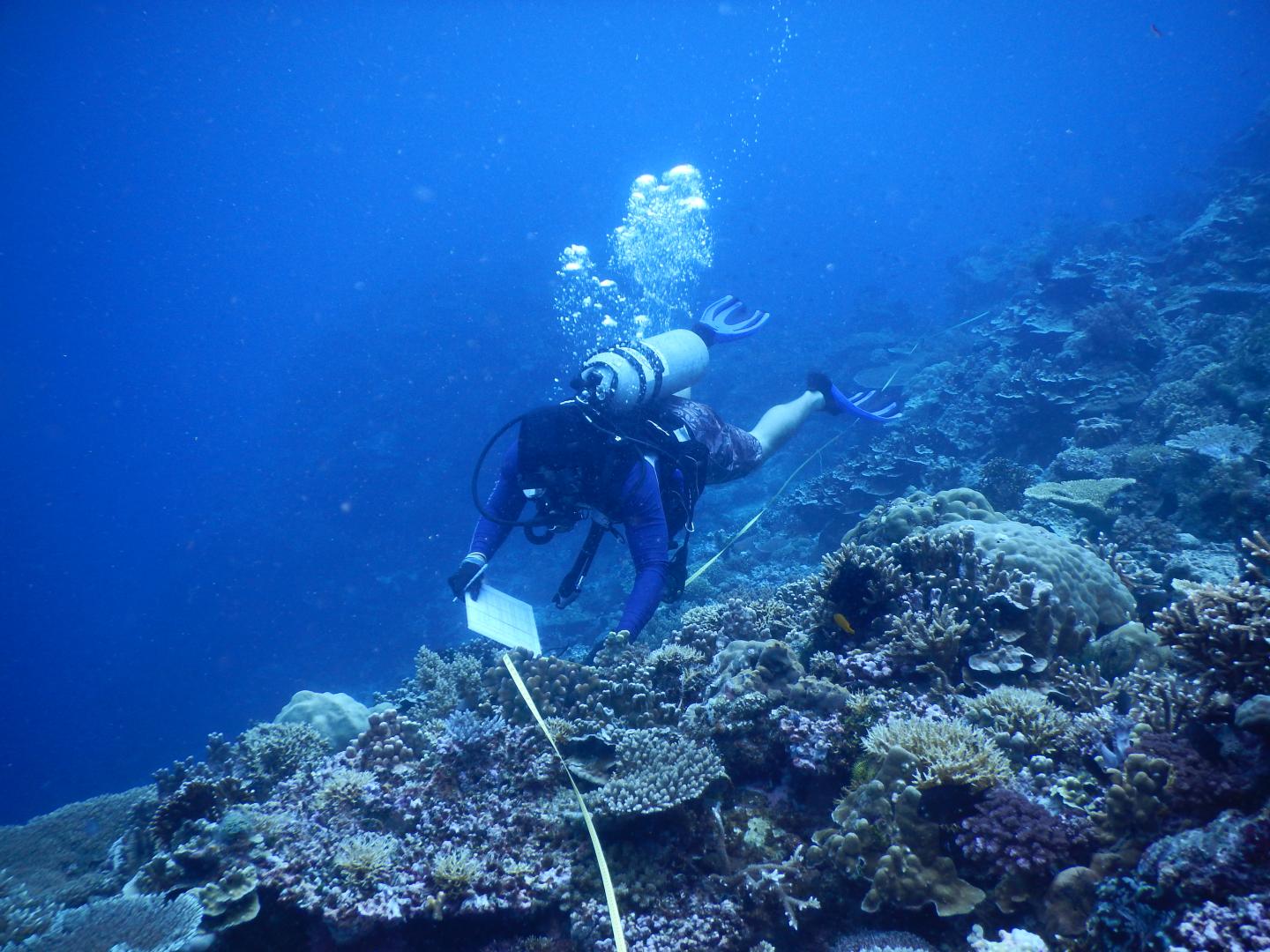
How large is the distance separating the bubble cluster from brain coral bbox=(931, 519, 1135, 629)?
29380 millimetres

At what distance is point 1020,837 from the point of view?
7.72 feet

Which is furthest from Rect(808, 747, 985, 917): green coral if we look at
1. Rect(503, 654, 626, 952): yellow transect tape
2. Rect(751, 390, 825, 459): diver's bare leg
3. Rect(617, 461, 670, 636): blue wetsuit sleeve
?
Rect(751, 390, 825, 459): diver's bare leg

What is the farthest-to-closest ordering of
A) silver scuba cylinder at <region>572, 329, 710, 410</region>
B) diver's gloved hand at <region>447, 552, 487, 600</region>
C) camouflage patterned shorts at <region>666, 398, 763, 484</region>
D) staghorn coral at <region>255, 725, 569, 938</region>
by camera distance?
1. camouflage patterned shorts at <region>666, 398, 763, 484</region>
2. silver scuba cylinder at <region>572, 329, 710, 410</region>
3. diver's gloved hand at <region>447, 552, 487, 600</region>
4. staghorn coral at <region>255, 725, 569, 938</region>

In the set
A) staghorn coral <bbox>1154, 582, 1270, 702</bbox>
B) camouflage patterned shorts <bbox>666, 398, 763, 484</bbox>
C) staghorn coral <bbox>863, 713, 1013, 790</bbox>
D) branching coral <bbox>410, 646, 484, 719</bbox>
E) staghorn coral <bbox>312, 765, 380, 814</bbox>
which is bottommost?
staghorn coral <bbox>1154, 582, 1270, 702</bbox>

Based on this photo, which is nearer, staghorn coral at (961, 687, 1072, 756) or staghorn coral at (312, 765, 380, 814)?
staghorn coral at (961, 687, 1072, 756)

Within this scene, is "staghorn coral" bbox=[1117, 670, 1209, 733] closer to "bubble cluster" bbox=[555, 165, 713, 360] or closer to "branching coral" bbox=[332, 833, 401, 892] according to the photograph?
"branching coral" bbox=[332, 833, 401, 892]

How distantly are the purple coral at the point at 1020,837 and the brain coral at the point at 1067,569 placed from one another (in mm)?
2202

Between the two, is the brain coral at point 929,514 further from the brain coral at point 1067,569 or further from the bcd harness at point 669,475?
the bcd harness at point 669,475

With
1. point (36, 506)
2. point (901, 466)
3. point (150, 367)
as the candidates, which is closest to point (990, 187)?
point (901, 466)

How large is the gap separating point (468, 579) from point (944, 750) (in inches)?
177

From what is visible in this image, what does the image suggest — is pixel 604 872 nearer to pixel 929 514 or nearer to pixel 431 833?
pixel 431 833

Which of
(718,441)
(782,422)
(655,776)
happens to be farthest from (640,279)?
(655,776)

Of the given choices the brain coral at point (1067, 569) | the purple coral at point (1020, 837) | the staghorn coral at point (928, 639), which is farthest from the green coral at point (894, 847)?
the brain coral at point (1067, 569)

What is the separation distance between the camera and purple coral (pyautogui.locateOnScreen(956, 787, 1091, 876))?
7.55 ft
